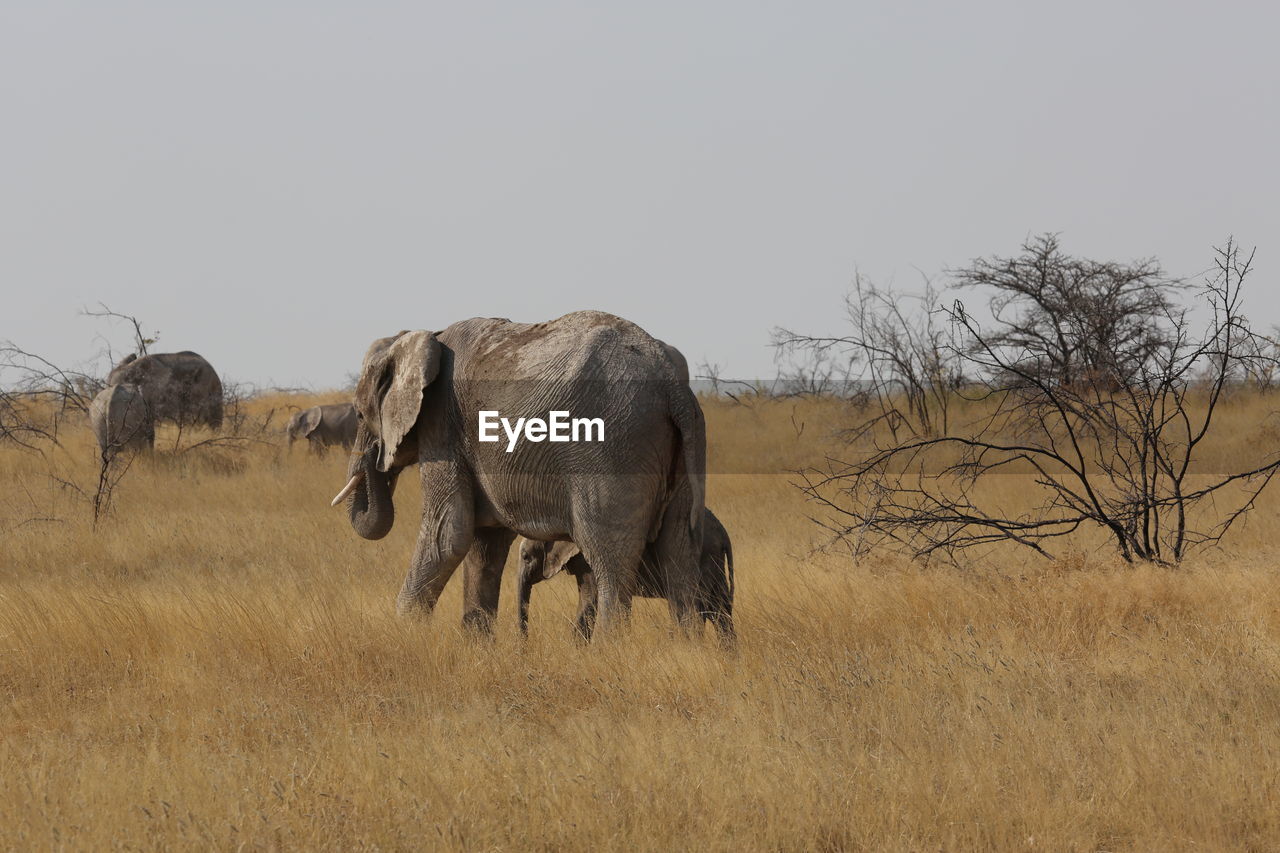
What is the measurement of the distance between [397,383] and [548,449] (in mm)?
1109

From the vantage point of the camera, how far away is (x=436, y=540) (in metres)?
7.35

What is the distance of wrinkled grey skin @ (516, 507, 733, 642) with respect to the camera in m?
7.20

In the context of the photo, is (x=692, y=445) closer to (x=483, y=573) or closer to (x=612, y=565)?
(x=612, y=565)

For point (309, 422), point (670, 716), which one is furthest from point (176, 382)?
point (670, 716)

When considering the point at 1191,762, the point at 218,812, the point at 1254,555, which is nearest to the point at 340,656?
the point at 218,812

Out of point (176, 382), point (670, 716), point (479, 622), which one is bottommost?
point (670, 716)

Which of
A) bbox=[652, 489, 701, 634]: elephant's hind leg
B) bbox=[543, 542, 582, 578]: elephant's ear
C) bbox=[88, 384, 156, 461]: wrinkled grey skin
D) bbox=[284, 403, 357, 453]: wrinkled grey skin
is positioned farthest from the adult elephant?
bbox=[284, 403, 357, 453]: wrinkled grey skin

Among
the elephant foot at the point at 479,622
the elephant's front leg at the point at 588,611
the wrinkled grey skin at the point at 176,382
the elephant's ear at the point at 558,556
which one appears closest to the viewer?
the elephant foot at the point at 479,622

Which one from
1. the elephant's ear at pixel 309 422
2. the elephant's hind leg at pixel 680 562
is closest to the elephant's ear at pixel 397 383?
the elephant's hind leg at pixel 680 562

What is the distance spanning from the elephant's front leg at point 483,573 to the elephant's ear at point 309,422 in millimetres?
12165

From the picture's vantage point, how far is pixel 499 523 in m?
7.43

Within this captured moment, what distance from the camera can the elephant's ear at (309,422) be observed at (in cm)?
1945

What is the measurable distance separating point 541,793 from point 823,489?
11044mm

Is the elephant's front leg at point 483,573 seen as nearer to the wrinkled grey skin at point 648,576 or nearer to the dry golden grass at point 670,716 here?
the wrinkled grey skin at point 648,576
